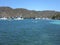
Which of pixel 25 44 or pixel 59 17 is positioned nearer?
pixel 25 44

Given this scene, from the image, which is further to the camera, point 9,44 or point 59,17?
point 59,17

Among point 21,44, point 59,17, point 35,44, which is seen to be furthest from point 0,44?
point 59,17

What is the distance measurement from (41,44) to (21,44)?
2195 mm

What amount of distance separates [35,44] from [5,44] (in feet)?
10.8

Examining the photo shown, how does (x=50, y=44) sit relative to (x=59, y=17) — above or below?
above

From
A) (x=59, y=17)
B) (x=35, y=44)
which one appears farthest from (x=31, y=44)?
(x=59, y=17)

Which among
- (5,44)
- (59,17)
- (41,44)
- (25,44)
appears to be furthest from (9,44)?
(59,17)

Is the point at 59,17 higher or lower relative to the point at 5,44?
lower

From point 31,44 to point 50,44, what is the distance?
6.89 ft

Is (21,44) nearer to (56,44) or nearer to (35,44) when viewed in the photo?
(35,44)

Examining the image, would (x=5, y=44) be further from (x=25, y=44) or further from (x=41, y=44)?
(x=41, y=44)

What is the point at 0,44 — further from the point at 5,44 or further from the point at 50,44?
the point at 50,44

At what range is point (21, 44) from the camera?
69.5 ft

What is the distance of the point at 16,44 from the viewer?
21.1 meters
